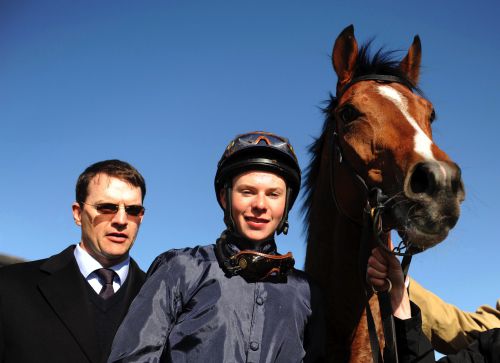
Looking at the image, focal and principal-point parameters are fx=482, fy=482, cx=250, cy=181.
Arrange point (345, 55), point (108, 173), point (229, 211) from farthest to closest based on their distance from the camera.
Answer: point (345, 55) < point (108, 173) < point (229, 211)

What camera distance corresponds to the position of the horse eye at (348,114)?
11.0ft

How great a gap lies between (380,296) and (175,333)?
3.92ft

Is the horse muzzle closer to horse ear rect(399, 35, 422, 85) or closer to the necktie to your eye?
horse ear rect(399, 35, 422, 85)

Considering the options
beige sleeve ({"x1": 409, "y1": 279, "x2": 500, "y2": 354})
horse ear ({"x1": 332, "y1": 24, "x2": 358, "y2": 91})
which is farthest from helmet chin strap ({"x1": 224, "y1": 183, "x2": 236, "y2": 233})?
beige sleeve ({"x1": 409, "y1": 279, "x2": 500, "y2": 354})

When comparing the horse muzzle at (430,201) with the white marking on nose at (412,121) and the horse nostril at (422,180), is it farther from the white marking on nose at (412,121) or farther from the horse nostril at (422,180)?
the white marking on nose at (412,121)

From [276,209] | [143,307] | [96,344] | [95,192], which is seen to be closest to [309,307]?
[276,209]

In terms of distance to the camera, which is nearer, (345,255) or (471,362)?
(471,362)

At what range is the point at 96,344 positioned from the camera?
3025 mm

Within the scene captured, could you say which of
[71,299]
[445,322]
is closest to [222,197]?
[71,299]

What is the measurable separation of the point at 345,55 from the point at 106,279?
2.51m

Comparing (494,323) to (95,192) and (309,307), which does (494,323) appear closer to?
(309,307)

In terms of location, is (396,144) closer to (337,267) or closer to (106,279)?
(337,267)

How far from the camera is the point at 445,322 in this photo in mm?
4652

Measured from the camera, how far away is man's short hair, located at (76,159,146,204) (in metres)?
3.55
